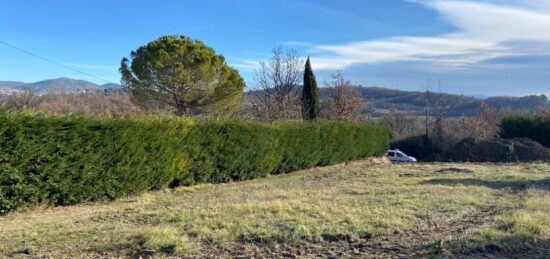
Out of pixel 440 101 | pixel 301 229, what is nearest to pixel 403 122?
pixel 440 101

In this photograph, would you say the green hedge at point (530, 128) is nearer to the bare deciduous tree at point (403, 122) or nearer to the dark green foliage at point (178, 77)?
the bare deciduous tree at point (403, 122)

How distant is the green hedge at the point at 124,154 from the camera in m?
10.0

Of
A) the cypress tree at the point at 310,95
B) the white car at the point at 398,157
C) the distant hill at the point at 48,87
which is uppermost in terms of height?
the distant hill at the point at 48,87

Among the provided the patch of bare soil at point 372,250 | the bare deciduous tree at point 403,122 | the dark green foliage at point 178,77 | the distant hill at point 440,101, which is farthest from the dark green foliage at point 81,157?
the distant hill at point 440,101

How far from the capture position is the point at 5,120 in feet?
31.8

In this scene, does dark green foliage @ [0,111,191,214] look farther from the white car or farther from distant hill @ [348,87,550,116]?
distant hill @ [348,87,550,116]

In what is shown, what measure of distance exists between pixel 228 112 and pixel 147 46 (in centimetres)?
709

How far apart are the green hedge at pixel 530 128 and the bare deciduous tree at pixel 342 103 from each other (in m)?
12.6

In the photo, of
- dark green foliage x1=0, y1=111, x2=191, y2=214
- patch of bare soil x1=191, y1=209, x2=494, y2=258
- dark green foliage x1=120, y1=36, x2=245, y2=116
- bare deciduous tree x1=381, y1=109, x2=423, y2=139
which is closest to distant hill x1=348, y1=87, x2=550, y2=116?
bare deciduous tree x1=381, y1=109, x2=423, y2=139

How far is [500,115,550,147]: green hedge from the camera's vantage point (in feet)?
128

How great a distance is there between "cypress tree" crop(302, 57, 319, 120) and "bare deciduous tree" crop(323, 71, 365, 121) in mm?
5296

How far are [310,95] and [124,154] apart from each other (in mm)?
23505

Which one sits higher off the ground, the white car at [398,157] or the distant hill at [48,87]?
the distant hill at [48,87]

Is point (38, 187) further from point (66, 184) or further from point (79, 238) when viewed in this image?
point (79, 238)
